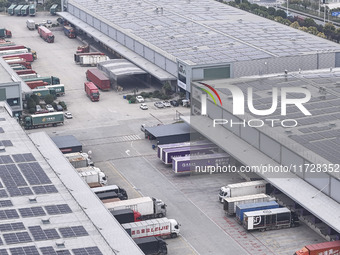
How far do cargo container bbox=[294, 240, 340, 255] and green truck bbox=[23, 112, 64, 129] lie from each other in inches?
2032

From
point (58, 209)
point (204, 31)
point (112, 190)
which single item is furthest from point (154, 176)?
point (204, 31)

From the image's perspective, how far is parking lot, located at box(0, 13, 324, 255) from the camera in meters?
77.6

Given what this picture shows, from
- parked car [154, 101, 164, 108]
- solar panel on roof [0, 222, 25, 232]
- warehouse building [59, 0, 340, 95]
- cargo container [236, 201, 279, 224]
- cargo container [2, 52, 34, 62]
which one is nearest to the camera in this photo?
solar panel on roof [0, 222, 25, 232]

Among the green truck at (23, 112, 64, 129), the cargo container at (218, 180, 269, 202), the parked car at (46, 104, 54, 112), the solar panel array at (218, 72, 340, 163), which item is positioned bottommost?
the parked car at (46, 104, 54, 112)

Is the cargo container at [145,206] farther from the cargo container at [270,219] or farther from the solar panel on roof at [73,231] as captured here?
the solar panel on roof at [73,231]

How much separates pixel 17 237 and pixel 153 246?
1388cm

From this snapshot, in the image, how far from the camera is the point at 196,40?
138 metres

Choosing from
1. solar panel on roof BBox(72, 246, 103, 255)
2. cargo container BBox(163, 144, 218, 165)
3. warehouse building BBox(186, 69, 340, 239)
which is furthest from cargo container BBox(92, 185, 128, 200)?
solar panel on roof BBox(72, 246, 103, 255)

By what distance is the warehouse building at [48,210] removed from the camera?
2566 inches

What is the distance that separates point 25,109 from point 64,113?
628 centimetres

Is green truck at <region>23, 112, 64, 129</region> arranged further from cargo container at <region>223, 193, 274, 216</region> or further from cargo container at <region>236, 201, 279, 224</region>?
cargo container at <region>236, 201, 279, 224</region>

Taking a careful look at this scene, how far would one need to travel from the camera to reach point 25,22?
198 m

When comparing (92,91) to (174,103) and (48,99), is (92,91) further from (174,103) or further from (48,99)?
(174,103)

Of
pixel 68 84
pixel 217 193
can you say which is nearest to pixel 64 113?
pixel 68 84
